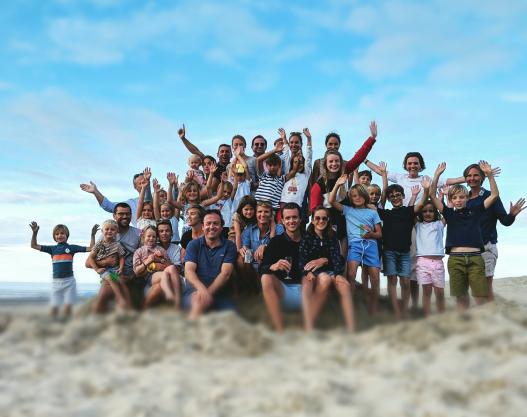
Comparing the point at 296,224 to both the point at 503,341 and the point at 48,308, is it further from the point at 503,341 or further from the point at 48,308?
the point at 48,308

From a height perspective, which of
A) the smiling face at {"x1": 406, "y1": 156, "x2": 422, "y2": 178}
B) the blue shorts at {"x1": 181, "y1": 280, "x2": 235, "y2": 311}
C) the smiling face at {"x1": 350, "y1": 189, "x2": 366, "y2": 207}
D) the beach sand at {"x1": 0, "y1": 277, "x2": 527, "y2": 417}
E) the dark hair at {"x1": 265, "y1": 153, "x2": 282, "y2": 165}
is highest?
the dark hair at {"x1": 265, "y1": 153, "x2": 282, "y2": 165}

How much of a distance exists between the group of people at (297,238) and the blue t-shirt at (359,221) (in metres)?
0.01

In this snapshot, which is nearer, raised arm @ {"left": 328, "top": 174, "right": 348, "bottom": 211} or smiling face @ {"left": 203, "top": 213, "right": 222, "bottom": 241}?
smiling face @ {"left": 203, "top": 213, "right": 222, "bottom": 241}

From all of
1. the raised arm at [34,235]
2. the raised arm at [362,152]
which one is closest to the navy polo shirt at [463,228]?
the raised arm at [362,152]

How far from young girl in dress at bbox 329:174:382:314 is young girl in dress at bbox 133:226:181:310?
2077mm

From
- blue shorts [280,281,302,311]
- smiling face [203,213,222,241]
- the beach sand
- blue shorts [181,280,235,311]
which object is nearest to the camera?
the beach sand

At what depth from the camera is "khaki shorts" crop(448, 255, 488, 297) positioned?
6.18 m

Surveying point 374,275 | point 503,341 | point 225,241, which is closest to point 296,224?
point 225,241

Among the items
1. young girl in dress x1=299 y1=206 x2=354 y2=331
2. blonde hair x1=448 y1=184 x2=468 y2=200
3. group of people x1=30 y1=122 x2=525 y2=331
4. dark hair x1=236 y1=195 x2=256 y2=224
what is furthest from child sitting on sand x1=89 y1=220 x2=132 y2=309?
blonde hair x1=448 y1=184 x2=468 y2=200

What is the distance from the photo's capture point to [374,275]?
6.00 meters

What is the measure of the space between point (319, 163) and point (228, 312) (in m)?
2.80

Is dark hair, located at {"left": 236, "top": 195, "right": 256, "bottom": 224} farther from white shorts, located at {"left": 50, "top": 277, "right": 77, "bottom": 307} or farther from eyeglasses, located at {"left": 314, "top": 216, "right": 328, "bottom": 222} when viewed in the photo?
white shorts, located at {"left": 50, "top": 277, "right": 77, "bottom": 307}

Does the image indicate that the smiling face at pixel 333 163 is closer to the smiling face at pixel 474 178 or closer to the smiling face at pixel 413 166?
the smiling face at pixel 413 166

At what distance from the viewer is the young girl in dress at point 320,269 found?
5.12m
